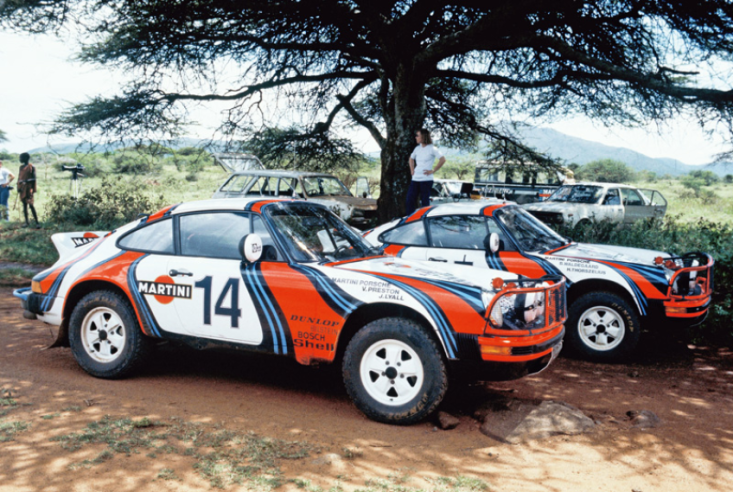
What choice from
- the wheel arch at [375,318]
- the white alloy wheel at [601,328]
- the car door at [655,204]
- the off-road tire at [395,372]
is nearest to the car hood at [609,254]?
the white alloy wheel at [601,328]

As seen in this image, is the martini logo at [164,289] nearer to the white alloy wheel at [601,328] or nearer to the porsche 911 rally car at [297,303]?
the porsche 911 rally car at [297,303]

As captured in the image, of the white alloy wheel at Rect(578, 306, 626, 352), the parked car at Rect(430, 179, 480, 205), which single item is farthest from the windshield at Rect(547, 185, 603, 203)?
the white alloy wheel at Rect(578, 306, 626, 352)

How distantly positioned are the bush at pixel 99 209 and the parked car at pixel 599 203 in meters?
10.7

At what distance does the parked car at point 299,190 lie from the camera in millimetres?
14789

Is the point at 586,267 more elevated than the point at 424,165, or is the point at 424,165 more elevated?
the point at 424,165

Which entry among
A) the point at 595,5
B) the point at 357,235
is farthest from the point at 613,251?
the point at 595,5

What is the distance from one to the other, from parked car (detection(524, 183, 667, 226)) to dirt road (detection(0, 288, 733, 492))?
419 inches

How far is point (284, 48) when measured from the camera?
14250 mm

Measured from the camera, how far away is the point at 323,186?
1568cm

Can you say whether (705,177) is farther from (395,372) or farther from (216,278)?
(216,278)

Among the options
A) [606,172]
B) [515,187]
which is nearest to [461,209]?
[515,187]

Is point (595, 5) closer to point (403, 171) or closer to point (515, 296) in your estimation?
point (403, 171)

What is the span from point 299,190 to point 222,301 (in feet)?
32.5

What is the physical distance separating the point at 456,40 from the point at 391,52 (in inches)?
85.1
